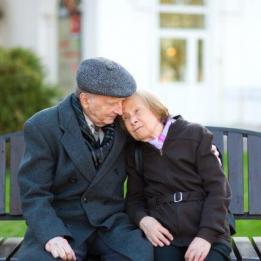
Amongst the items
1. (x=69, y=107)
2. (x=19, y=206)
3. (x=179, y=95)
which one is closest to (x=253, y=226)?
(x=19, y=206)

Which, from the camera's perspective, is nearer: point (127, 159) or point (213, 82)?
point (127, 159)

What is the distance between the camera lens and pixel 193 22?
14.5m

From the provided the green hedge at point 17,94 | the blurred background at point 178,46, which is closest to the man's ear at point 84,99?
the green hedge at point 17,94

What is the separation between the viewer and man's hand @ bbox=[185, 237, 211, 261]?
3.78m

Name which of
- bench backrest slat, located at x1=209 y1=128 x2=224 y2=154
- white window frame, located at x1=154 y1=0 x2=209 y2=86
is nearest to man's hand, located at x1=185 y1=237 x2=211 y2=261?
bench backrest slat, located at x1=209 y1=128 x2=224 y2=154

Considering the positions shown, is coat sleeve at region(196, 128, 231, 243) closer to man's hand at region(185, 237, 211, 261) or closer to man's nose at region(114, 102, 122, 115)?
man's hand at region(185, 237, 211, 261)

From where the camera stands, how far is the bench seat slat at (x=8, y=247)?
4.20 metres

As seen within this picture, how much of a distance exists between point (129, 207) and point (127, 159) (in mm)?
245

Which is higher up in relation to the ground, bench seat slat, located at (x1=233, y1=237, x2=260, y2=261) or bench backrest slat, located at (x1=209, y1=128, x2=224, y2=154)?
bench backrest slat, located at (x1=209, y1=128, x2=224, y2=154)

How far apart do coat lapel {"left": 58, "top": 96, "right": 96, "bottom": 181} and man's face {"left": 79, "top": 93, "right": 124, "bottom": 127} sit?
0.09m

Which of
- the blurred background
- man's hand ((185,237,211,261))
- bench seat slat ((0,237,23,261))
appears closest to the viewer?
man's hand ((185,237,211,261))

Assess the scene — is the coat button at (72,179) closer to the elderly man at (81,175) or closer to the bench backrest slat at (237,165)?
the elderly man at (81,175)

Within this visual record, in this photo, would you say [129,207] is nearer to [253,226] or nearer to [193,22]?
[253,226]

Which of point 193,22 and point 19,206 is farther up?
point 193,22
